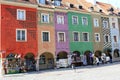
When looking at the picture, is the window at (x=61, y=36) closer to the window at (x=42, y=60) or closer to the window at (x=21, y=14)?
the window at (x=42, y=60)

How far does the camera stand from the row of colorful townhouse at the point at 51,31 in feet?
110

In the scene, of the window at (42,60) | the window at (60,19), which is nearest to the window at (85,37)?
the window at (60,19)

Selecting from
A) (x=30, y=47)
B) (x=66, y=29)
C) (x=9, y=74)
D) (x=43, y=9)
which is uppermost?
(x=43, y=9)

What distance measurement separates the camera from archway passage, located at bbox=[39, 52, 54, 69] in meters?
38.7

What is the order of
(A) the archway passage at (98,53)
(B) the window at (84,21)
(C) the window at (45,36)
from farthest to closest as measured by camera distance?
(A) the archway passage at (98,53) → (B) the window at (84,21) → (C) the window at (45,36)

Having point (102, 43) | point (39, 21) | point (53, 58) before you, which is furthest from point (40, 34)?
point (102, 43)

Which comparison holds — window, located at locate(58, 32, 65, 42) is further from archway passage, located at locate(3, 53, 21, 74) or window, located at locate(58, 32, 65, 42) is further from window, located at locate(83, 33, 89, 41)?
archway passage, located at locate(3, 53, 21, 74)

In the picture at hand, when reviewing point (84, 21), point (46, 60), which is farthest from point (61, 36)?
point (84, 21)

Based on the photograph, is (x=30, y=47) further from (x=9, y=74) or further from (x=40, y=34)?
(x=9, y=74)

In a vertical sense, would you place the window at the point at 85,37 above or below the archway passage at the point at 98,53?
above

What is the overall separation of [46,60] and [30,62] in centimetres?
352

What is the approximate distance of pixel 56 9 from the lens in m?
39.1

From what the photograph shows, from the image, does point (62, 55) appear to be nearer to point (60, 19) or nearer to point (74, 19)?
point (60, 19)

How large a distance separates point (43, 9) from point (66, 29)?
5.38 meters
